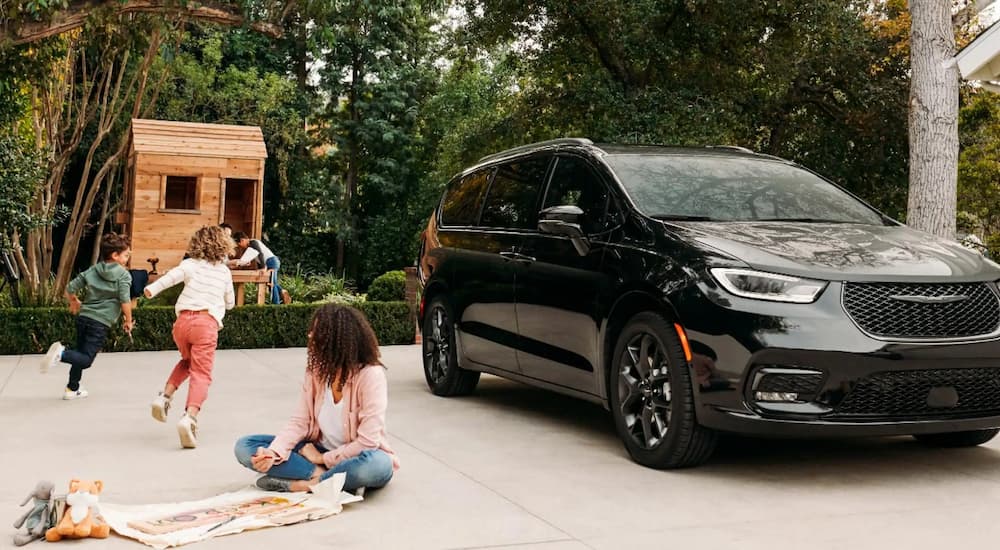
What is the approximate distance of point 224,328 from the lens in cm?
1462

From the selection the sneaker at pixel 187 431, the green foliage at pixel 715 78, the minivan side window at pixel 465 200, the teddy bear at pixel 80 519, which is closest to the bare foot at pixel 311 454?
the teddy bear at pixel 80 519

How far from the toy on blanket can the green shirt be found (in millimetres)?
4374

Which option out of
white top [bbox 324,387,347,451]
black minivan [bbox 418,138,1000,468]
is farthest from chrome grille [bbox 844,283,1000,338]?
white top [bbox 324,387,347,451]

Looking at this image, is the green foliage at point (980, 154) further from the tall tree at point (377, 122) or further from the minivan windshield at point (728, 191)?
the tall tree at point (377, 122)

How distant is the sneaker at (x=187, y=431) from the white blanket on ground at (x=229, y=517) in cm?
147

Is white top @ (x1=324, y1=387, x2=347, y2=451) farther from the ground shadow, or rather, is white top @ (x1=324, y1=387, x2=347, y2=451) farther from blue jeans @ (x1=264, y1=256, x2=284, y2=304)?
blue jeans @ (x1=264, y1=256, x2=284, y2=304)

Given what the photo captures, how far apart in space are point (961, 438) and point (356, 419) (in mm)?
3973

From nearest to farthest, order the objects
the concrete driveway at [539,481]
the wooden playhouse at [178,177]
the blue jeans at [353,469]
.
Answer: the concrete driveway at [539,481] → the blue jeans at [353,469] → the wooden playhouse at [178,177]

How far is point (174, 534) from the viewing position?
4.72 m

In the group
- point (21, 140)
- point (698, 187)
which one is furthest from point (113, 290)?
point (21, 140)

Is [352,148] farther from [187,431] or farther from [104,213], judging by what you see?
[187,431]

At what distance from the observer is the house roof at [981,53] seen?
9.37 metres

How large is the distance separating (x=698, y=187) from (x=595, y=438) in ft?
6.00

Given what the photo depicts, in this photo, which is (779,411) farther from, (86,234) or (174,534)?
(86,234)
